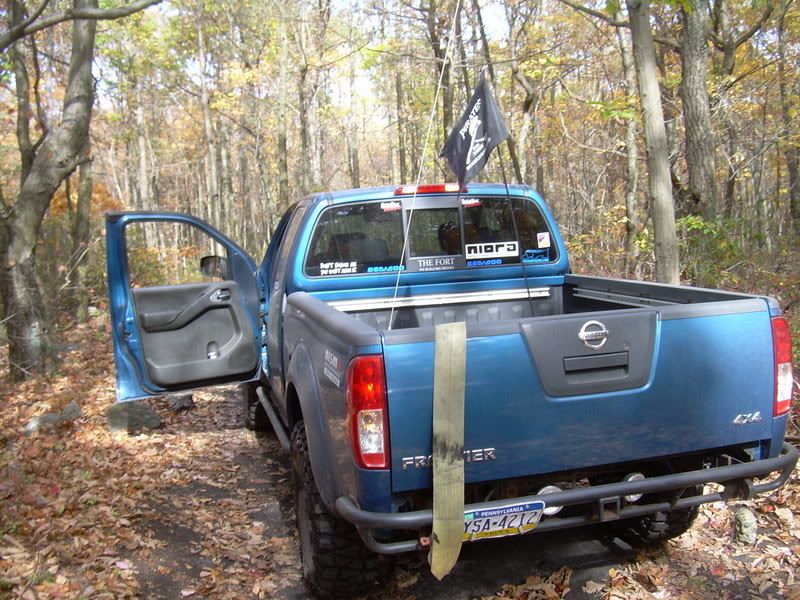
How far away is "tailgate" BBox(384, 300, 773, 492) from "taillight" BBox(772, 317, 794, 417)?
48mm

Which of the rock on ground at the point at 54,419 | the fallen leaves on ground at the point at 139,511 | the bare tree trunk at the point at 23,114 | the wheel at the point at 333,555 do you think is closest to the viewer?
the wheel at the point at 333,555

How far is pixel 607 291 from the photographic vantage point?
4359 millimetres

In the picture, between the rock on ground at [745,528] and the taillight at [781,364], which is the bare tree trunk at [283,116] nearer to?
the rock on ground at [745,528]

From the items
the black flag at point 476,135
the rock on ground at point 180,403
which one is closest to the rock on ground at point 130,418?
the rock on ground at point 180,403

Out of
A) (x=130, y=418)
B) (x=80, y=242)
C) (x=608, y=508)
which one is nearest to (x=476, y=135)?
(x=608, y=508)

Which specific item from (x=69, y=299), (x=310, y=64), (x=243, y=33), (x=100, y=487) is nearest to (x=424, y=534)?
(x=100, y=487)

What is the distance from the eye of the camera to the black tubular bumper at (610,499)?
8.34ft

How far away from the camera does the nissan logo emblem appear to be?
2.75 m

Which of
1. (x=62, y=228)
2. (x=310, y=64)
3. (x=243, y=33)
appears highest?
(x=243, y=33)

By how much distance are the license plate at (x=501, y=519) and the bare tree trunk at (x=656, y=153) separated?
12.3 feet

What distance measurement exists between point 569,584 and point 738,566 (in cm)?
102

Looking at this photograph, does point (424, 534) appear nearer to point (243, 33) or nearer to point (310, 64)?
point (310, 64)

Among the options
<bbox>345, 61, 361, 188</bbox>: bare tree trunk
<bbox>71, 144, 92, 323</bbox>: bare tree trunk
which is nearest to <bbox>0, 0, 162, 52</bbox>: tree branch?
<bbox>71, 144, 92, 323</bbox>: bare tree trunk

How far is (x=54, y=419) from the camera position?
6.24m
